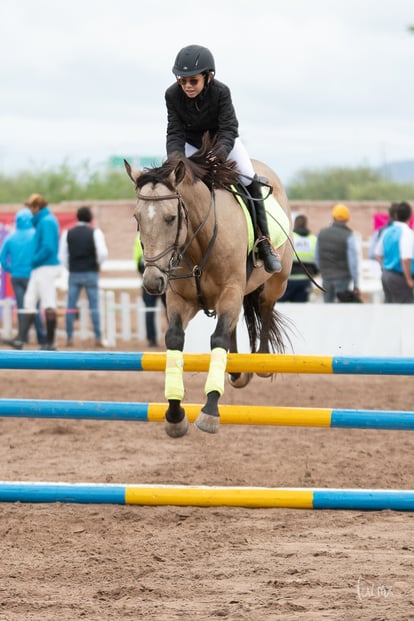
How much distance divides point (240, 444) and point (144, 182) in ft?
11.0

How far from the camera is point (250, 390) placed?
486 inches

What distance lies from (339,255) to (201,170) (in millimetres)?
8250

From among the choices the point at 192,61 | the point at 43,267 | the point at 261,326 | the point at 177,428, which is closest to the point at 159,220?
the point at 192,61

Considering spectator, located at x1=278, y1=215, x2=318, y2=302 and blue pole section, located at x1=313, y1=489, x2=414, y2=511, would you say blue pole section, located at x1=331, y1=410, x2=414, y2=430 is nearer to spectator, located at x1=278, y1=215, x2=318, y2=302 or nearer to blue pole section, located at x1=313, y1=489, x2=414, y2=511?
blue pole section, located at x1=313, y1=489, x2=414, y2=511

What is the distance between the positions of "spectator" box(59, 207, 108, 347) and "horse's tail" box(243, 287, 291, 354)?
7618 millimetres

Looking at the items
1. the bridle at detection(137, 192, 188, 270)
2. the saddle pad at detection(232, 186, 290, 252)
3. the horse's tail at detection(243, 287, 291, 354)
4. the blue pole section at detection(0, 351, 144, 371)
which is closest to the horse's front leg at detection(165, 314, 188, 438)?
the blue pole section at detection(0, 351, 144, 371)

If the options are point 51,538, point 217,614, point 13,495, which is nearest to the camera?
point 217,614

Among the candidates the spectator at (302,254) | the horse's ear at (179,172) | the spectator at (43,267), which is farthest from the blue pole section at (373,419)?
the spectator at (43,267)

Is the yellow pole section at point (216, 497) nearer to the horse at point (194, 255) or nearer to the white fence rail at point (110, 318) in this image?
the horse at point (194, 255)

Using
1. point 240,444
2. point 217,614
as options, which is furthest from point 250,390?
point 217,614

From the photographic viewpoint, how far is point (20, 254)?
15.4 m

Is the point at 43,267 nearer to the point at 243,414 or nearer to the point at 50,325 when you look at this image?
the point at 50,325

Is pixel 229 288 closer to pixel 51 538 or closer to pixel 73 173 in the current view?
pixel 51 538

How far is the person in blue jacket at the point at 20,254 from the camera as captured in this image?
15359 millimetres
